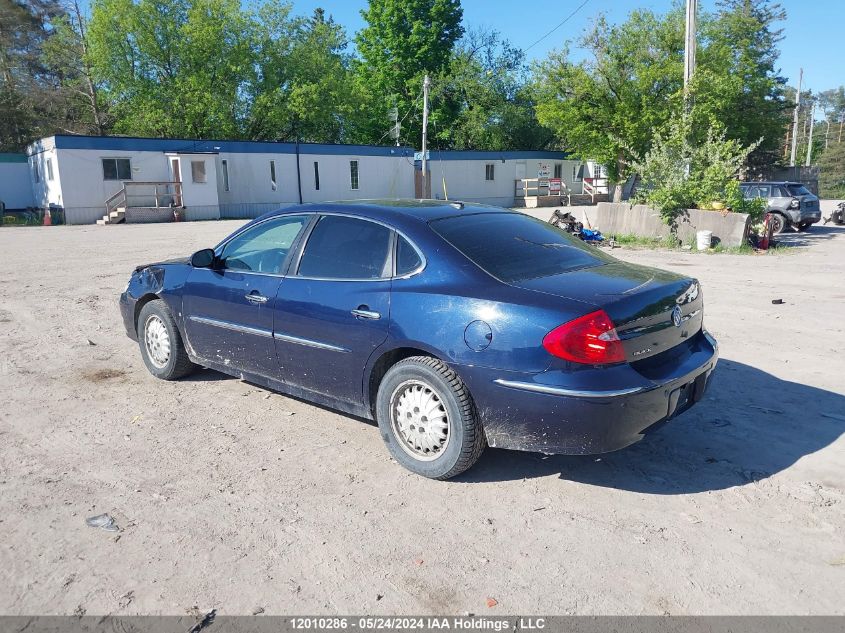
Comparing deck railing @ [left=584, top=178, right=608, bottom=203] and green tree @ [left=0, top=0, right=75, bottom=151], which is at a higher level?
green tree @ [left=0, top=0, right=75, bottom=151]

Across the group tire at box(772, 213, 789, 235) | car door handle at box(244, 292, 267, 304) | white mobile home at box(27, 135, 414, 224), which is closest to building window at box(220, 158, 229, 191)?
white mobile home at box(27, 135, 414, 224)

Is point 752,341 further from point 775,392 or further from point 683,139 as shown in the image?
point 683,139

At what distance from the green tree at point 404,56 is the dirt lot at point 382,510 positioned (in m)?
49.6

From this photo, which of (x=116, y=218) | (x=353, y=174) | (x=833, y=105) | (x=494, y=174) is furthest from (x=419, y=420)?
(x=833, y=105)

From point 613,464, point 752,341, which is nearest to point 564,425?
point 613,464

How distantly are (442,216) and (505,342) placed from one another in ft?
4.02

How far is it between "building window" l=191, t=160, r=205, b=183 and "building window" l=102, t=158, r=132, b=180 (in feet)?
9.53

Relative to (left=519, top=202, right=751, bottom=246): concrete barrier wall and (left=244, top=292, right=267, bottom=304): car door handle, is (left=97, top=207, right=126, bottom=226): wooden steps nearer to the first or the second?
(left=519, top=202, right=751, bottom=246): concrete barrier wall

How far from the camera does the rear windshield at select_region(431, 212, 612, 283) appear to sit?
156 inches

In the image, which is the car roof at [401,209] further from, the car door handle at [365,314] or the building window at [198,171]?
the building window at [198,171]

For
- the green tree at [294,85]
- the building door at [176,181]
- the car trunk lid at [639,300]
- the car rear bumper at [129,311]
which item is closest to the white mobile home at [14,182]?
the building door at [176,181]

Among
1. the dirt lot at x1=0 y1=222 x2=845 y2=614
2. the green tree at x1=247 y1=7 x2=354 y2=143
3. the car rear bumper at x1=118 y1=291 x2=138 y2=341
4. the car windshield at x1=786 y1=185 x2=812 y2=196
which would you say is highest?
the green tree at x1=247 y1=7 x2=354 y2=143

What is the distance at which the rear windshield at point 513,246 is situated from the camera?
13.0 ft

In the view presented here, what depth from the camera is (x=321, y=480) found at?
393 centimetres
